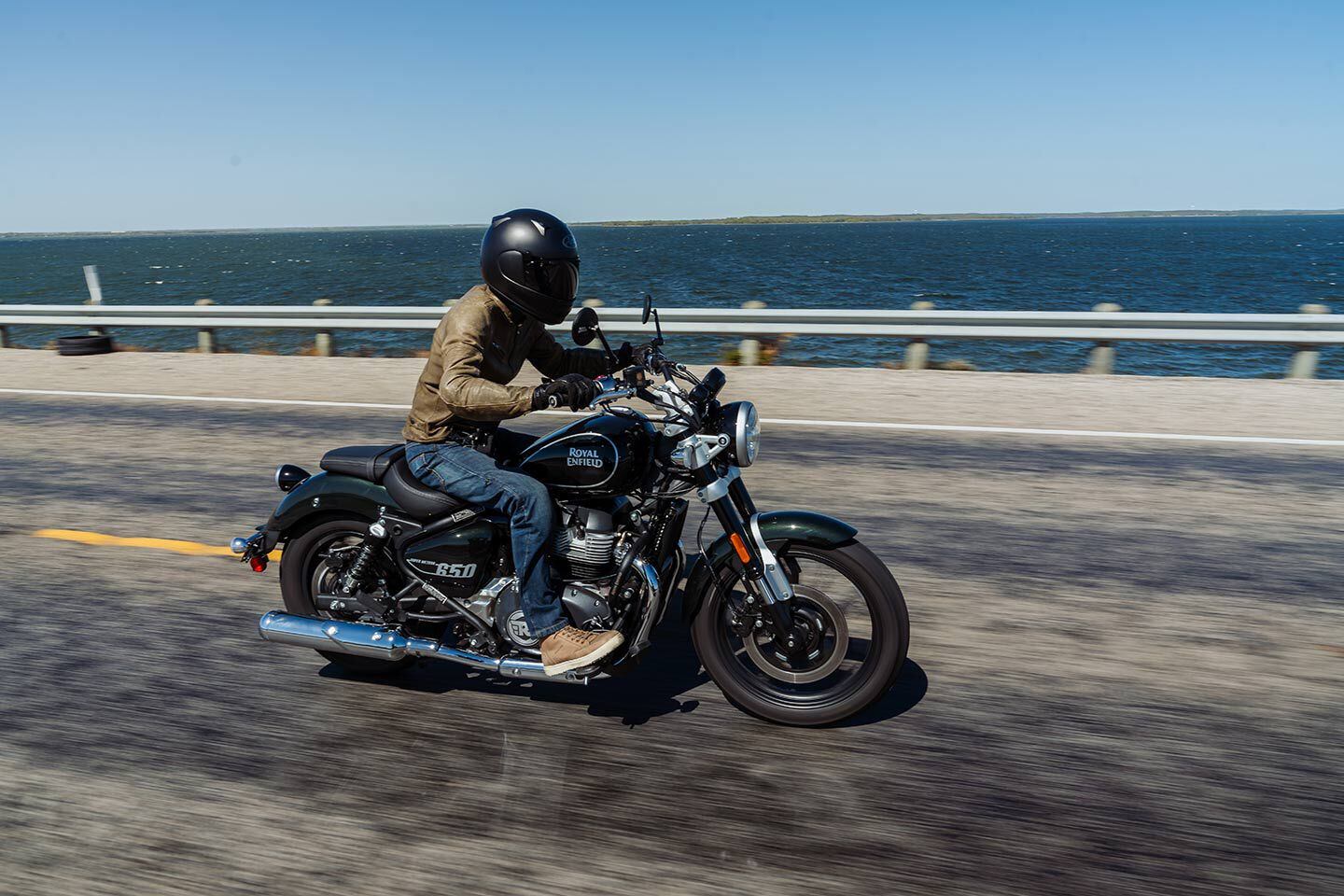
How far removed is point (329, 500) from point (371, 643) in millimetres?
668

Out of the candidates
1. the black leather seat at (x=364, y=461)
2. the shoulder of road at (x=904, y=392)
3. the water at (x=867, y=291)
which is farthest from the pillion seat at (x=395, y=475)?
the water at (x=867, y=291)

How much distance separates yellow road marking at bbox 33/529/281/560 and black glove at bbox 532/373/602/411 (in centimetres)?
330

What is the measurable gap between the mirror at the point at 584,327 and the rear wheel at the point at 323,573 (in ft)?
4.59

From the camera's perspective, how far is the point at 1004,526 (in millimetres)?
6223

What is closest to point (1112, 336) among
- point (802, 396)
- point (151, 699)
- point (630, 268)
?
point (802, 396)

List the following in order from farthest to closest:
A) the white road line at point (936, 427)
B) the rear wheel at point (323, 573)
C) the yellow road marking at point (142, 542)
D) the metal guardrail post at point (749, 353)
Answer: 1. the metal guardrail post at point (749, 353)
2. the white road line at point (936, 427)
3. the yellow road marking at point (142, 542)
4. the rear wheel at point (323, 573)

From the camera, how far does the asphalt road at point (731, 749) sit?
2.96 meters

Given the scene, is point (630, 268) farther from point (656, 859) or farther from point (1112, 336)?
point (656, 859)

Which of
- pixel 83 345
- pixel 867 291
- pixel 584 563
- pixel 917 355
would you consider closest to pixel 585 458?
pixel 584 563

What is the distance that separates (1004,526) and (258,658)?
4.47 meters

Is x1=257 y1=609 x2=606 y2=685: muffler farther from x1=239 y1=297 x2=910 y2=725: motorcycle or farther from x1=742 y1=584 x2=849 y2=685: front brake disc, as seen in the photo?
x1=742 y1=584 x2=849 y2=685: front brake disc

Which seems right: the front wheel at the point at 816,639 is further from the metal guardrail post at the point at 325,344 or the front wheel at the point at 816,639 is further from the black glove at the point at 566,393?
the metal guardrail post at the point at 325,344

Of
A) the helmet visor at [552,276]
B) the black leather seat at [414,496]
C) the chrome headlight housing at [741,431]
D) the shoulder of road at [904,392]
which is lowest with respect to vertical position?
the shoulder of road at [904,392]

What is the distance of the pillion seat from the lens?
3943 mm
